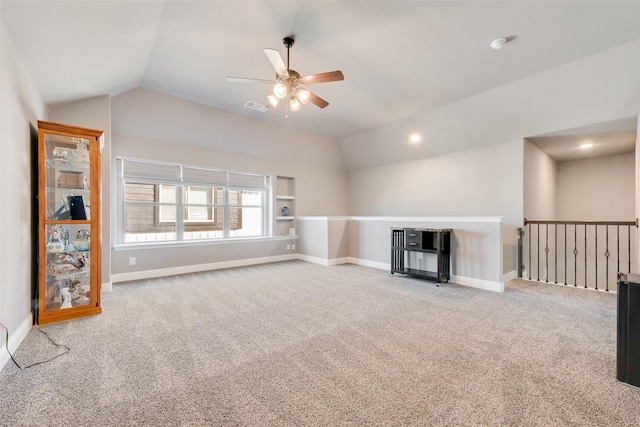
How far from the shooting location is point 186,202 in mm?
5477

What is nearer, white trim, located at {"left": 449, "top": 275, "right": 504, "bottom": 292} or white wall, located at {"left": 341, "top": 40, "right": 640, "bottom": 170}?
white wall, located at {"left": 341, "top": 40, "right": 640, "bottom": 170}

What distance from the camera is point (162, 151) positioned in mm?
4992

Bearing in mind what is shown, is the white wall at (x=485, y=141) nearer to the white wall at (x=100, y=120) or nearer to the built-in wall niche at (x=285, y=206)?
the built-in wall niche at (x=285, y=206)

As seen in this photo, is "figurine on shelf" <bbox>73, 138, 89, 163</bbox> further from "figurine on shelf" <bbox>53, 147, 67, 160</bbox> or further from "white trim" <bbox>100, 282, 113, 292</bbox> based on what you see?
"white trim" <bbox>100, 282, 113, 292</bbox>

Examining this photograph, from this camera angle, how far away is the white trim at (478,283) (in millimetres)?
4008

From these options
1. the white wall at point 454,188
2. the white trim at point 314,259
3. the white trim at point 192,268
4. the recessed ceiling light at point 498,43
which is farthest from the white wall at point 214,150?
the recessed ceiling light at point 498,43

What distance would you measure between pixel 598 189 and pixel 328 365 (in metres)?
7.35

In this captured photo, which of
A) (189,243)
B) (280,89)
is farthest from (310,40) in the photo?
(189,243)

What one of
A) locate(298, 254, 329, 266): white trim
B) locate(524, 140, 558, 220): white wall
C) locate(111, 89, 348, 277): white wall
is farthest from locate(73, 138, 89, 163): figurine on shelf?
locate(524, 140, 558, 220): white wall

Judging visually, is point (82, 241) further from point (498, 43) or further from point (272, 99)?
point (498, 43)

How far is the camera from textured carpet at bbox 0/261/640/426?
154 centimetres

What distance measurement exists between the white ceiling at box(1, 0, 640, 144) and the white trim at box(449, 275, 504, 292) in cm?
297

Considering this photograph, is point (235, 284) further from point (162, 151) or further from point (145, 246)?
point (162, 151)

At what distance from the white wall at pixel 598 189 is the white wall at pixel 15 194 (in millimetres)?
9218
